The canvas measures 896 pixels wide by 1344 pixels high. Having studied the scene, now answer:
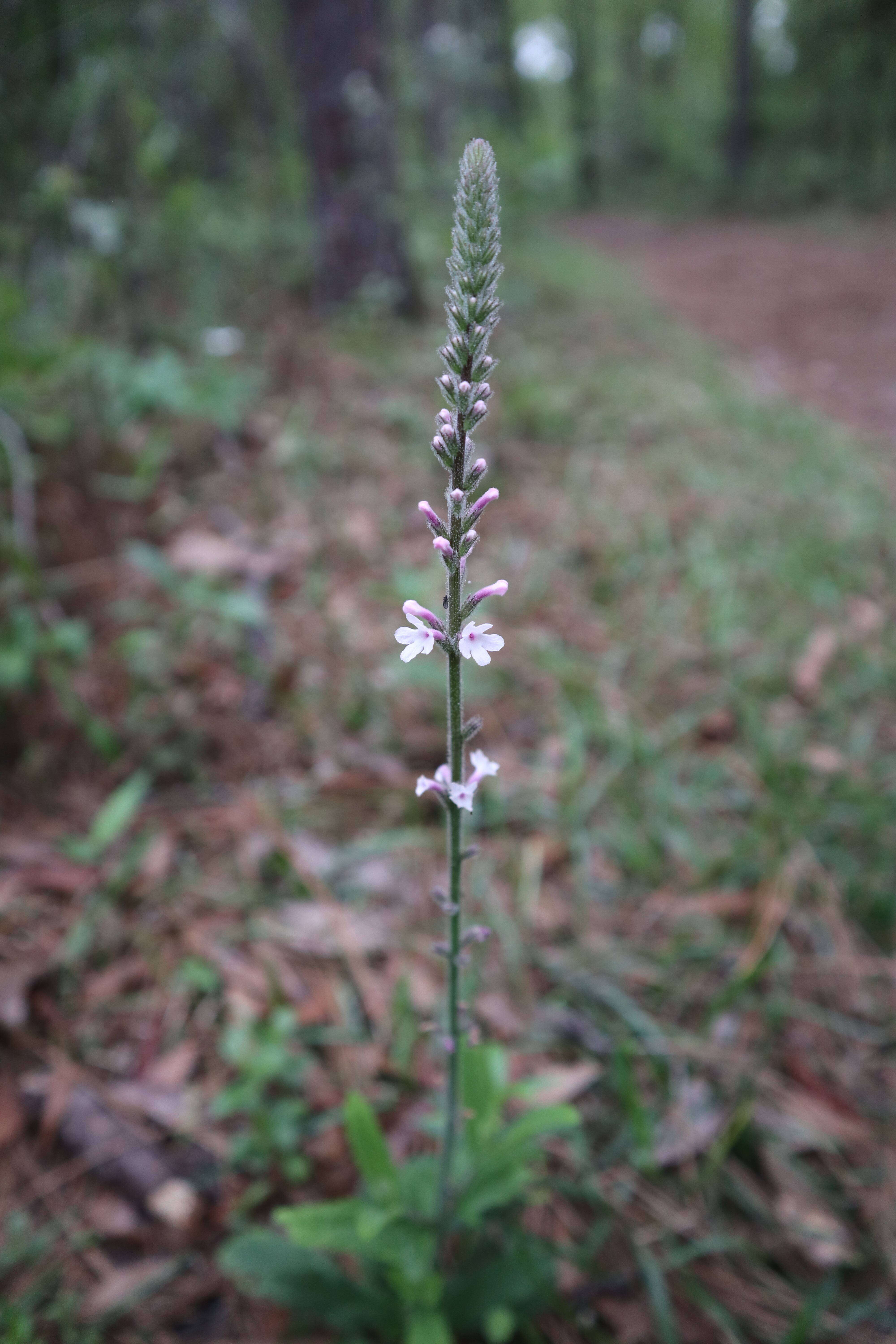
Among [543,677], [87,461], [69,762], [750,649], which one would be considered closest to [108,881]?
A: [69,762]

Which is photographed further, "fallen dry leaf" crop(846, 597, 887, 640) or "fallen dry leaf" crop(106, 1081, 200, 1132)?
"fallen dry leaf" crop(846, 597, 887, 640)

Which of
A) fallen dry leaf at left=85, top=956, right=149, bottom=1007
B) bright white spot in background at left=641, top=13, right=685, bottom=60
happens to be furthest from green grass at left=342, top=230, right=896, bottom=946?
bright white spot in background at left=641, top=13, right=685, bottom=60

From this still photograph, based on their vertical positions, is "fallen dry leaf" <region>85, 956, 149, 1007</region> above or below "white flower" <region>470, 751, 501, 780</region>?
below

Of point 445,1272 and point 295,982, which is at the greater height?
point 295,982

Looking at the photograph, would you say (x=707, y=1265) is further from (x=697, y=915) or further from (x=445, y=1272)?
(x=697, y=915)

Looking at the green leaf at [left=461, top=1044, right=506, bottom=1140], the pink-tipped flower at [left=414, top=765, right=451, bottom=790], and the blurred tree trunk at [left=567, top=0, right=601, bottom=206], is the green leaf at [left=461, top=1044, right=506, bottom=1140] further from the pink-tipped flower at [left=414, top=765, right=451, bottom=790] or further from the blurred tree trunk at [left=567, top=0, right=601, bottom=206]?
the blurred tree trunk at [left=567, top=0, right=601, bottom=206]

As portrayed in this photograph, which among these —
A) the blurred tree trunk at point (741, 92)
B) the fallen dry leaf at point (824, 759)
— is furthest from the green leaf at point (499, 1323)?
the blurred tree trunk at point (741, 92)

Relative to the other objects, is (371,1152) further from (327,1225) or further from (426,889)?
(426,889)

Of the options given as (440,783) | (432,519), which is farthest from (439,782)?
(432,519)
